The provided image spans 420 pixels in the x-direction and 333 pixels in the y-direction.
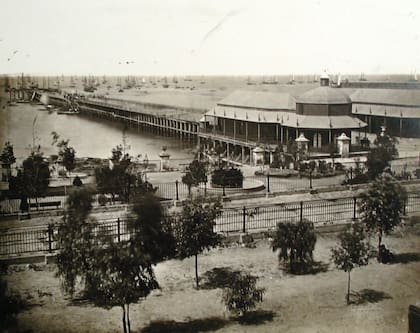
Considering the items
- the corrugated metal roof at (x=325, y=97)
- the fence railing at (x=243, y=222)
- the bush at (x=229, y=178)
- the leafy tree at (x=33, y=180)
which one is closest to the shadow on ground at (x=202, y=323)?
the fence railing at (x=243, y=222)

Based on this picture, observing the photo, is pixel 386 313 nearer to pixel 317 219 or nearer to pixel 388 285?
pixel 388 285

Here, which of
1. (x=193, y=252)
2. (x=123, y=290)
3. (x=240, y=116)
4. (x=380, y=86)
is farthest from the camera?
(x=380, y=86)

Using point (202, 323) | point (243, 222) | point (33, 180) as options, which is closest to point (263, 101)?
point (33, 180)

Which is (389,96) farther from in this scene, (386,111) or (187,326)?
(187,326)

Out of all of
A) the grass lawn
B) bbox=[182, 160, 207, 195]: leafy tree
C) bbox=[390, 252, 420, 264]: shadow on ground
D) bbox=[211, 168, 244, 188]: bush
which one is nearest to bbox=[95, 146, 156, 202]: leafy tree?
bbox=[182, 160, 207, 195]: leafy tree

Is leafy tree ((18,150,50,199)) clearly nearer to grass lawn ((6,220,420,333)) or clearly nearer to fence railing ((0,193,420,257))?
fence railing ((0,193,420,257))

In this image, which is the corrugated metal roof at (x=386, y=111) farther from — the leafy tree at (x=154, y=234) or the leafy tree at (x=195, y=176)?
the leafy tree at (x=154, y=234)

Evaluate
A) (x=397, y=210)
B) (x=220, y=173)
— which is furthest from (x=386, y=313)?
(x=220, y=173)
